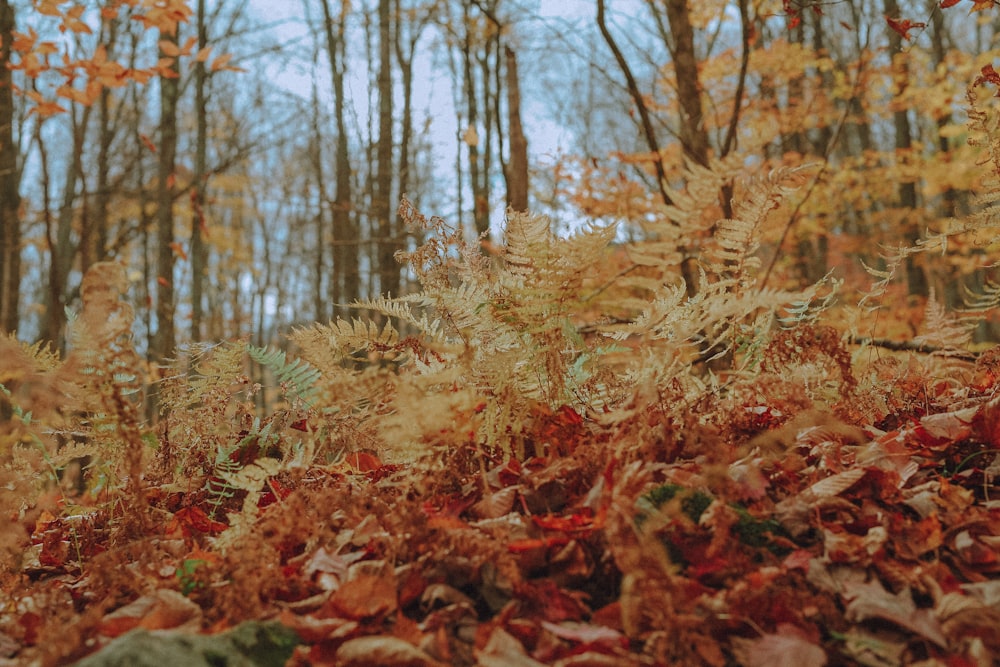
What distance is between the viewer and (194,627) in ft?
3.91

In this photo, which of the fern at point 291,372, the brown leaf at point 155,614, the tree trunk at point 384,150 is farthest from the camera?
the tree trunk at point 384,150

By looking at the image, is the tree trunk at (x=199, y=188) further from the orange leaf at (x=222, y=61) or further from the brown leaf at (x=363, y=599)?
the brown leaf at (x=363, y=599)

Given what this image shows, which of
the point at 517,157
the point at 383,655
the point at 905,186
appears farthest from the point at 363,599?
the point at 905,186

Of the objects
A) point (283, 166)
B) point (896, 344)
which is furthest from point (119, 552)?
point (283, 166)

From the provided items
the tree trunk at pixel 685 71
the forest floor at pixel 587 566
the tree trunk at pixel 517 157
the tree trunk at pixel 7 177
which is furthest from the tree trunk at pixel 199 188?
the forest floor at pixel 587 566

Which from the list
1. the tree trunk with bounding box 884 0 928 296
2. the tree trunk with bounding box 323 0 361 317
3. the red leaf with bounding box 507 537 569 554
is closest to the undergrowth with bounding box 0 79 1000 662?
the red leaf with bounding box 507 537 569 554

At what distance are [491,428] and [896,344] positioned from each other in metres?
2.55

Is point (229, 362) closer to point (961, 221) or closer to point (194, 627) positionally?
point (194, 627)

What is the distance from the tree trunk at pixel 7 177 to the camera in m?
6.76

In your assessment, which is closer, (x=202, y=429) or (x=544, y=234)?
(x=544, y=234)

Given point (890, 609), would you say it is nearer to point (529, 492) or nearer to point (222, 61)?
point (529, 492)

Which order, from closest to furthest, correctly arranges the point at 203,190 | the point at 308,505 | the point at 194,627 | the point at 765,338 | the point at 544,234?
the point at 194,627
the point at 308,505
the point at 544,234
the point at 765,338
the point at 203,190

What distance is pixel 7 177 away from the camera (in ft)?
23.0

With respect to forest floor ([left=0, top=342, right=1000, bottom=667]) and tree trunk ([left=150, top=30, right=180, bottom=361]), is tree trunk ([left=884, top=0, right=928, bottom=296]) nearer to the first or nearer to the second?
forest floor ([left=0, top=342, right=1000, bottom=667])
